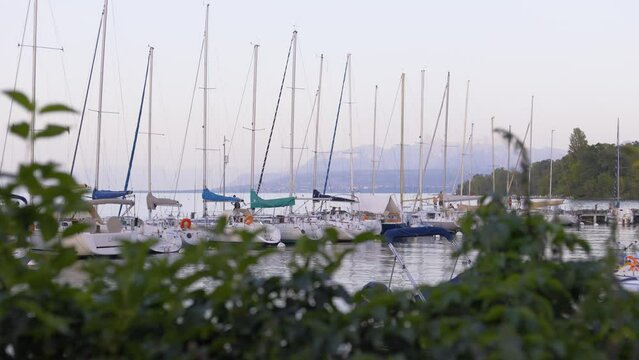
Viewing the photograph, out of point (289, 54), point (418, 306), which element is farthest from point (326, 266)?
point (289, 54)

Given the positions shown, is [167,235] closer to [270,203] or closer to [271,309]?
[270,203]

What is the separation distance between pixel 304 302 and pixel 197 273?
49 cm

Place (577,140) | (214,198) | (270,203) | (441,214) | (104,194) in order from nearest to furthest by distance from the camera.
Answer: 1. (104,194)
2. (214,198)
3. (270,203)
4. (441,214)
5. (577,140)

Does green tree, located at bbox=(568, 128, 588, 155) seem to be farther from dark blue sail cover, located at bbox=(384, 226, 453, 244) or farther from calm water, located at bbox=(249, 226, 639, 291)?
dark blue sail cover, located at bbox=(384, 226, 453, 244)

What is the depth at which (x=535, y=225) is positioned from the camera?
4.41 meters

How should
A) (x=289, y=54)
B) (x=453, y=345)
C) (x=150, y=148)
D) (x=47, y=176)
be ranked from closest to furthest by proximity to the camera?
(x=453, y=345)
(x=47, y=176)
(x=150, y=148)
(x=289, y=54)

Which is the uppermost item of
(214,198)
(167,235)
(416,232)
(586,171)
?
(586,171)

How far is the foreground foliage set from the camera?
3.75 m

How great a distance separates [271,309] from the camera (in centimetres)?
407

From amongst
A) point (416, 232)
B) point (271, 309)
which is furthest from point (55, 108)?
point (416, 232)

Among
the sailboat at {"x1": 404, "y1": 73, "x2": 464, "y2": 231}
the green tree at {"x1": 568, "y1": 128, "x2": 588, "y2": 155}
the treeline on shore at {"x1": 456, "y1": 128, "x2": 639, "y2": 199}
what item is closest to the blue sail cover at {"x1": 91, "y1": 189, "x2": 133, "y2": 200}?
the sailboat at {"x1": 404, "y1": 73, "x2": 464, "y2": 231}

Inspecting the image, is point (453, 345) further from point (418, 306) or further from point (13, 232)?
point (13, 232)

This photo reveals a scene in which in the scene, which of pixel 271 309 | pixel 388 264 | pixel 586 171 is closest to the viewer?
pixel 271 309

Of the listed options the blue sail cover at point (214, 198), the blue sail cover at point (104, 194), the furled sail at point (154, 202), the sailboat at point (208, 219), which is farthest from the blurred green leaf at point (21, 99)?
the blue sail cover at point (214, 198)
